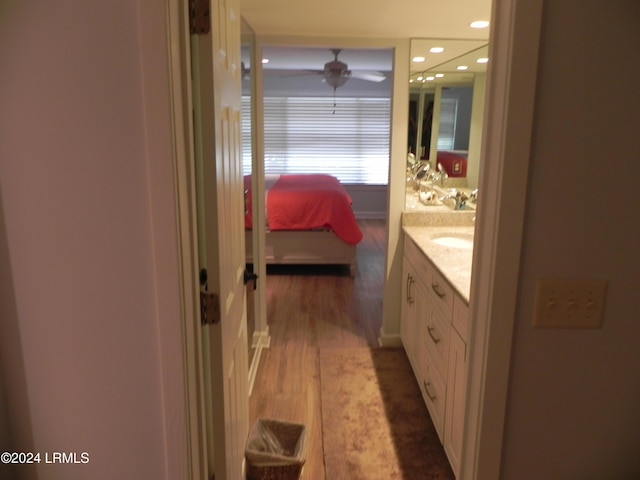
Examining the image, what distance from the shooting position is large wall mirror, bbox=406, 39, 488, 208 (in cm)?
328

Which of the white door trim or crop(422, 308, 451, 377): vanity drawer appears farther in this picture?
crop(422, 308, 451, 377): vanity drawer

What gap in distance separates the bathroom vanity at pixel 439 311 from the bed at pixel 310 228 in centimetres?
184

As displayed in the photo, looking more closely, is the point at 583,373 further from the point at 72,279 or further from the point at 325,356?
the point at 325,356

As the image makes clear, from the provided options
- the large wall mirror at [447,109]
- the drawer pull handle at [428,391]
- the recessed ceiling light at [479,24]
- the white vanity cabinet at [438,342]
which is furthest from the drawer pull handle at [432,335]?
the recessed ceiling light at [479,24]

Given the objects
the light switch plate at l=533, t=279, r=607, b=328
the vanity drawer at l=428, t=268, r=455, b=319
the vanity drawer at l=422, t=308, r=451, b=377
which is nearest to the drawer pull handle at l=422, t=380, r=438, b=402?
the vanity drawer at l=422, t=308, r=451, b=377

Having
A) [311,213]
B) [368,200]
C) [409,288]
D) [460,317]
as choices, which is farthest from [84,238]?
[368,200]

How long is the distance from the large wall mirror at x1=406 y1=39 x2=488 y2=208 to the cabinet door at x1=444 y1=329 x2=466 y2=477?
62.1 inches

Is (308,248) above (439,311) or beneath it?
beneath

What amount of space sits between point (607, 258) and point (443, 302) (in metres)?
1.23

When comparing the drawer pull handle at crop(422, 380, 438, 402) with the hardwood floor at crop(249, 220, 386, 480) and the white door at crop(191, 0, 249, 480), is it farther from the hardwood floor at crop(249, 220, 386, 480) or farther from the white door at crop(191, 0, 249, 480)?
the white door at crop(191, 0, 249, 480)

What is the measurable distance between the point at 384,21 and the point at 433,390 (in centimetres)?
203

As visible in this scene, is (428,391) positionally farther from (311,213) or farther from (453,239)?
(311,213)

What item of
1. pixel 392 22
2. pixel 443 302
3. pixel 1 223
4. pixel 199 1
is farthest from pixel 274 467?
pixel 392 22

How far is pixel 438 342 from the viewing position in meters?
2.37
